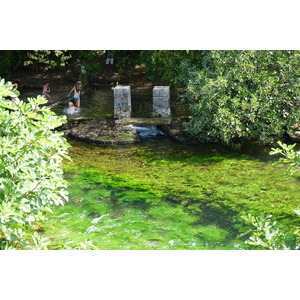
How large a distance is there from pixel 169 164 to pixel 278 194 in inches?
117

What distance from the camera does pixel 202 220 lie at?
341 inches

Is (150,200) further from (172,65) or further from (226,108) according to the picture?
(172,65)

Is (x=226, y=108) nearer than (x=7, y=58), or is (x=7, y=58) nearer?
(x=226, y=108)

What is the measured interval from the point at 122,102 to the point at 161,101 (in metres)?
1.24

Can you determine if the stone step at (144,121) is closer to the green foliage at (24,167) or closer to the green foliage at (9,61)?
the green foliage at (9,61)

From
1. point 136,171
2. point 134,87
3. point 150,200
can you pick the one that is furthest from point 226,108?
point 134,87

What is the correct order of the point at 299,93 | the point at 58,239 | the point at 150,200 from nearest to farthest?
the point at 58,239
the point at 150,200
the point at 299,93

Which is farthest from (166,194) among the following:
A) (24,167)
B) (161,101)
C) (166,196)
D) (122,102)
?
(122,102)

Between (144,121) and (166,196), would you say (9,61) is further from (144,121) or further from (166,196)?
(166,196)

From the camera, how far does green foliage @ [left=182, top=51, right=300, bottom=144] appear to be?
12.3 meters

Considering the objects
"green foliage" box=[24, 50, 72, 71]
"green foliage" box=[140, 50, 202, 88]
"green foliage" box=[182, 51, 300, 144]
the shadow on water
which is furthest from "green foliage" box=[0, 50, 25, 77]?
"green foliage" box=[182, 51, 300, 144]

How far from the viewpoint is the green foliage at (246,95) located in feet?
40.4

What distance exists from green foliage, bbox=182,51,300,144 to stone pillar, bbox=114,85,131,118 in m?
2.65

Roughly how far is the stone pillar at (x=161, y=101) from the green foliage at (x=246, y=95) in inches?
75.0
